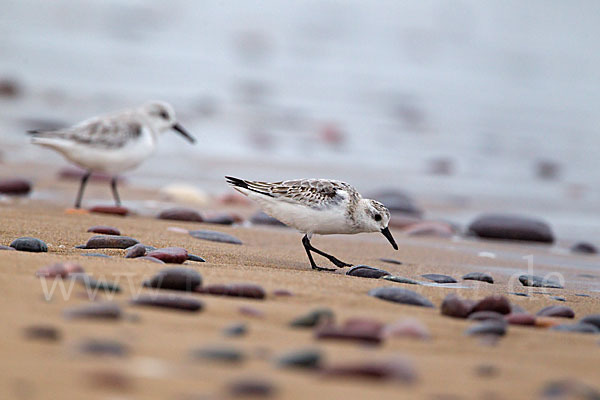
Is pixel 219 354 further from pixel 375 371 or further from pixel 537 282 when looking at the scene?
pixel 537 282

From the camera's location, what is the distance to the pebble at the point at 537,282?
5320 mm

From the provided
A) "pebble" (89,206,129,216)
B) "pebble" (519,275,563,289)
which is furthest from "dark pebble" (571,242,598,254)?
"pebble" (89,206,129,216)

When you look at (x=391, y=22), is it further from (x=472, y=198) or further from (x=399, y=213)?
(x=399, y=213)

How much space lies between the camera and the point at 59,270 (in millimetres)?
3645

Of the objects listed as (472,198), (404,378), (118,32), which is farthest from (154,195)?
(118,32)

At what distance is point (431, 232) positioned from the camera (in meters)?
7.87

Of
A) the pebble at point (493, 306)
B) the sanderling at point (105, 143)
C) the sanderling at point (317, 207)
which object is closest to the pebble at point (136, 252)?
the sanderling at point (317, 207)

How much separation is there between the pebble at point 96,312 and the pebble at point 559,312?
2.20m

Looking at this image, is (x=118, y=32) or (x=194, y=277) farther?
(x=118, y=32)

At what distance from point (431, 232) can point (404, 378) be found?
214 inches

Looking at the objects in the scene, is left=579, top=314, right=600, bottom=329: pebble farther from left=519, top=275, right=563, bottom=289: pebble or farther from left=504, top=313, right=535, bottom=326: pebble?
left=519, top=275, right=563, bottom=289: pebble

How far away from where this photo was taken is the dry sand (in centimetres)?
234

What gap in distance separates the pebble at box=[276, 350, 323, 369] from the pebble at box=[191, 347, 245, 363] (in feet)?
0.42

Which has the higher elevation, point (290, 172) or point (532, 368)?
point (290, 172)
